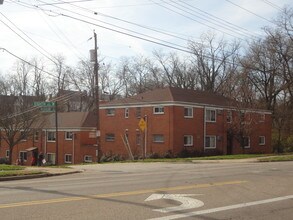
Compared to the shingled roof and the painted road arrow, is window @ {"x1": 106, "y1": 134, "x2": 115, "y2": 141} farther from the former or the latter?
the painted road arrow

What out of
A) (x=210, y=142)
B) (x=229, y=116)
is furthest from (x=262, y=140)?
(x=210, y=142)

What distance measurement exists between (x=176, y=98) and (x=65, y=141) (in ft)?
66.2

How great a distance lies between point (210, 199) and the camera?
11688 mm

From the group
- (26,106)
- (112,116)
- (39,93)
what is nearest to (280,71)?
(112,116)

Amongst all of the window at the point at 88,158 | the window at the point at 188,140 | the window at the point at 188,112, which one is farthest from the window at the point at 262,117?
the window at the point at 88,158

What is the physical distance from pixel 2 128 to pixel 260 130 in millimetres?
31249

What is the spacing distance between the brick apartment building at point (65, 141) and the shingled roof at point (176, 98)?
8.12 m

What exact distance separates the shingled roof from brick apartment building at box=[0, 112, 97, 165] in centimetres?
812

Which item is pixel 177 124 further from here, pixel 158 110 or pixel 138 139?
pixel 138 139

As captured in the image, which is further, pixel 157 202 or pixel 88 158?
pixel 88 158

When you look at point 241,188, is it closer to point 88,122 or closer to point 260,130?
Result: point 260,130

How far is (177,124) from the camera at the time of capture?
45.3 m

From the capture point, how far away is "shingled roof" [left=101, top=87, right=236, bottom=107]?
1826 inches

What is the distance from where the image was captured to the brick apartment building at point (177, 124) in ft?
150
